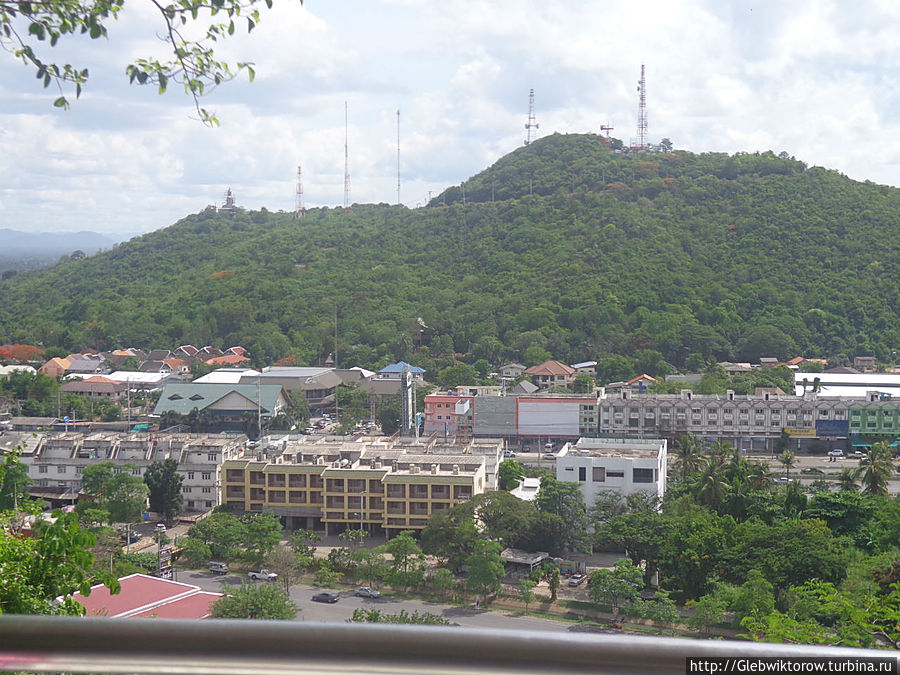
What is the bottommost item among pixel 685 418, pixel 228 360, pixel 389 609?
pixel 389 609

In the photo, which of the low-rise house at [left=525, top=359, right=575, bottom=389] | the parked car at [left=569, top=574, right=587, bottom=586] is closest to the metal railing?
the parked car at [left=569, top=574, right=587, bottom=586]

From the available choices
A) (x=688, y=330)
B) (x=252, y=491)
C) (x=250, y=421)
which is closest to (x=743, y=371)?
(x=688, y=330)

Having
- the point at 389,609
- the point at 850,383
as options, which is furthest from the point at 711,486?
the point at 850,383

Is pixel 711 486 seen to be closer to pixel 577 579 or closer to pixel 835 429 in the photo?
pixel 577 579

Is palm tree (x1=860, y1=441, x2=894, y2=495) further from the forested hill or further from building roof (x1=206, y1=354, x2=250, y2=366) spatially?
building roof (x1=206, y1=354, x2=250, y2=366)

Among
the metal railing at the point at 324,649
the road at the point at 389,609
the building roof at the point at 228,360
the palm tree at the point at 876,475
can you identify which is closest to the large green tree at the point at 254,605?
the road at the point at 389,609

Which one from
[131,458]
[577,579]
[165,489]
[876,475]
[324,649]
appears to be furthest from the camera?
[131,458]
